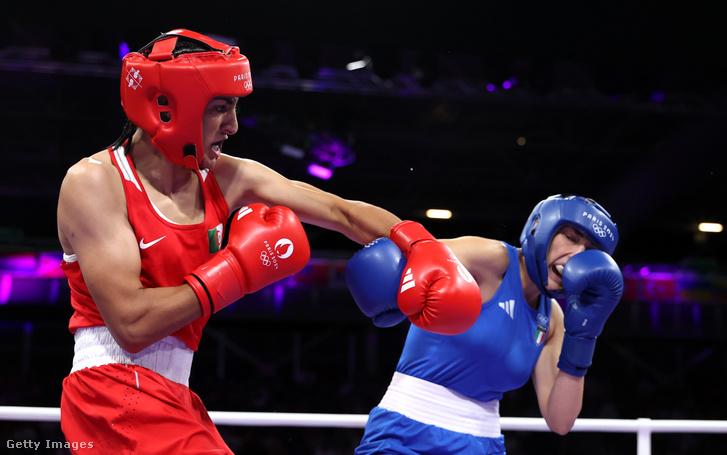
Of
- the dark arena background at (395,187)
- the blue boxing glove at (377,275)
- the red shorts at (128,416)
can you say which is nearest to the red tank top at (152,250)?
the red shorts at (128,416)

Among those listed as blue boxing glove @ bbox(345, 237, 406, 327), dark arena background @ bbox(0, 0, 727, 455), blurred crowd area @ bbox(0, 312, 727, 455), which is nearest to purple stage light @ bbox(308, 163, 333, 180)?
dark arena background @ bbox(0, 0, 727, 455)

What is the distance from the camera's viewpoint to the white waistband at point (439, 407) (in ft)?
6.47

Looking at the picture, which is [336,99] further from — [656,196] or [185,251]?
[185,251]

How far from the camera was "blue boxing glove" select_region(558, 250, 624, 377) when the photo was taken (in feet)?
6.61

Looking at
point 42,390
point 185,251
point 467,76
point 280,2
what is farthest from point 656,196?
point 185,251

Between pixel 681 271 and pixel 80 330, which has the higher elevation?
pixel 80 330

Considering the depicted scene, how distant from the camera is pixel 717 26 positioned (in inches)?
131

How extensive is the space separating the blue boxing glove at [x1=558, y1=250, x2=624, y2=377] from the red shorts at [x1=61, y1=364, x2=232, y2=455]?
112 centimetres

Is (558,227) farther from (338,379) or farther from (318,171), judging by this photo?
(338,379)

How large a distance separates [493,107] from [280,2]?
420 cm

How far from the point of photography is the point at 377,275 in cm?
178

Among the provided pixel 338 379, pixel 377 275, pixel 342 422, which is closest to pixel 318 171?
pixel 338 379

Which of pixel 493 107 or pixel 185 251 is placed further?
pixel 493 107

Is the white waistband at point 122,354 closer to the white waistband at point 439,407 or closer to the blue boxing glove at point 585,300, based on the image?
the white waistband at point 439,407
